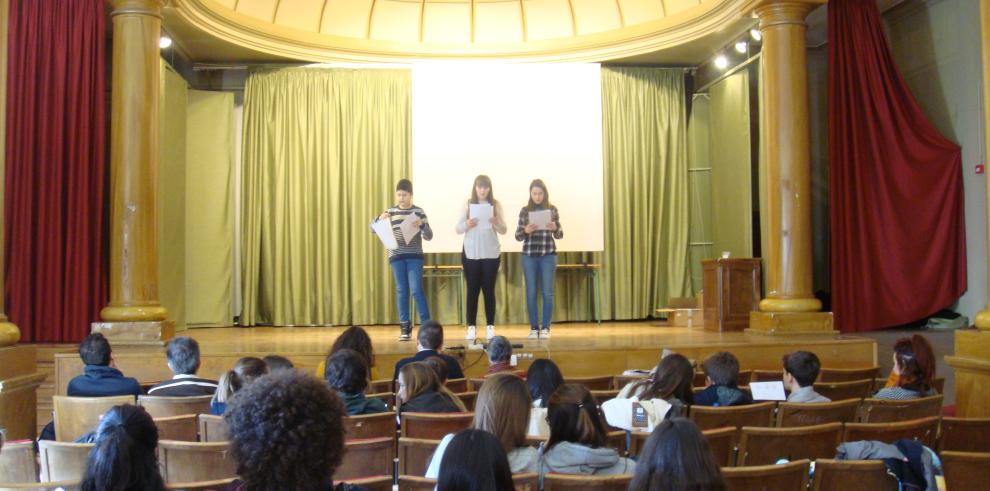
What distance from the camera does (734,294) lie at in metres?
8.38

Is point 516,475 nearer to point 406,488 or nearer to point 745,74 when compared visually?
point 406,488

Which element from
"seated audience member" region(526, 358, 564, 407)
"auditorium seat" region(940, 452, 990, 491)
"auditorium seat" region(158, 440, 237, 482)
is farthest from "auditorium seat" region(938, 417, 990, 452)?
"auditorium seat" region(158, 440, 237, 482)

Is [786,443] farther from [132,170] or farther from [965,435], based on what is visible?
[132,170]

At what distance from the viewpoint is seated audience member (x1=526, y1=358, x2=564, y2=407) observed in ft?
11.4

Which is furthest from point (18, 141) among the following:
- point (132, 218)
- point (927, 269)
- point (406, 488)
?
point (927, 269)

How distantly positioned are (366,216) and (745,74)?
4.42 m

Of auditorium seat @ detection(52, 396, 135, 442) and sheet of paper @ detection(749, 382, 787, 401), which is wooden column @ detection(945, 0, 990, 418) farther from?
auditorium seat @ detection(52, 396, 135, 442)

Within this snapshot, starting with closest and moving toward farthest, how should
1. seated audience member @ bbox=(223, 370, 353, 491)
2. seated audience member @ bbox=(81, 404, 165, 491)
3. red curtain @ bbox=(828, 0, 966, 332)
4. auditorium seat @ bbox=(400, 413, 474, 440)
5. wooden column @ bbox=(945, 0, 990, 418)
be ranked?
seated audience member @ bbox=(223, 370, 353, 491) < seated audience member @ bbox=(81, 404, 165, 491) < auditorium seat @ bbox=(400, 413, 474, 440) < wooden column @ bbox=(945, 0, 990, 418) < red curtain @ bbox=(828, 0, 966, 332)

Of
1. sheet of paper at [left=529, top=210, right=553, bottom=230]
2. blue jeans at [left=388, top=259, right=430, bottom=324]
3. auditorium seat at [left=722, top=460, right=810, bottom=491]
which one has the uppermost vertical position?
sheet of paper at [left=529, top=210, right=553, bottom=230]

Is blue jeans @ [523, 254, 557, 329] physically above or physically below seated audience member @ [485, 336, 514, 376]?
above

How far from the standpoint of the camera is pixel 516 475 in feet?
8.23

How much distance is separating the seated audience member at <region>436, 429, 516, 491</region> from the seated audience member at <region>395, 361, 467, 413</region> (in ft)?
5.55

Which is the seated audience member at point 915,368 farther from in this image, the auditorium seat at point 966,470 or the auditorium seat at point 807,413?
the auditorium seat at point 966,470

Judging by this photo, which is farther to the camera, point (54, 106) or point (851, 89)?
point (851, 89)
